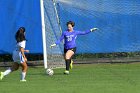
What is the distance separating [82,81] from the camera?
1196cm

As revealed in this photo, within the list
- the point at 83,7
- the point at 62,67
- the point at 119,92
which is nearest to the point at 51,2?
the point at 83,7

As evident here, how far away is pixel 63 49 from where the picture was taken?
1549cm

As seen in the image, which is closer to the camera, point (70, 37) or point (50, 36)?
point (70, 37)

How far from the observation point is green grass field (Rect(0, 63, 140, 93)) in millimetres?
10250

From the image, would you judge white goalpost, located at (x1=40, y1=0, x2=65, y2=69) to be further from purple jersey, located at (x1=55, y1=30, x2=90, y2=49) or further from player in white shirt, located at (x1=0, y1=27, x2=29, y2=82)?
player in white shirt, located at (x1=0, y1=27, x2=29, y2=82)

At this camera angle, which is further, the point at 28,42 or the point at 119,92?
the point at 28,42

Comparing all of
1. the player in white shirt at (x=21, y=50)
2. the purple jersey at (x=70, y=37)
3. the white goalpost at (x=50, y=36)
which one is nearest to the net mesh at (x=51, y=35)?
the white goalpost at (x=50, y=36)

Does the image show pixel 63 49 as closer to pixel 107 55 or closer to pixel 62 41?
pixel 62 41

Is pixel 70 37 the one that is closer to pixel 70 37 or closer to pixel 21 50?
pixel 70 37

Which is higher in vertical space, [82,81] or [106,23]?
[106,23]

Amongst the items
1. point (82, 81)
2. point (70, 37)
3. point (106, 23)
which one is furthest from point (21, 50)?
point (106, 23)

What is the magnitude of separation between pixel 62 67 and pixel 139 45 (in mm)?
2724

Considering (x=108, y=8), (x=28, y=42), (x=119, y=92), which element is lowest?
(x=119, y=92)

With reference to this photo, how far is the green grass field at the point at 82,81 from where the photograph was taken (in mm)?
10250
